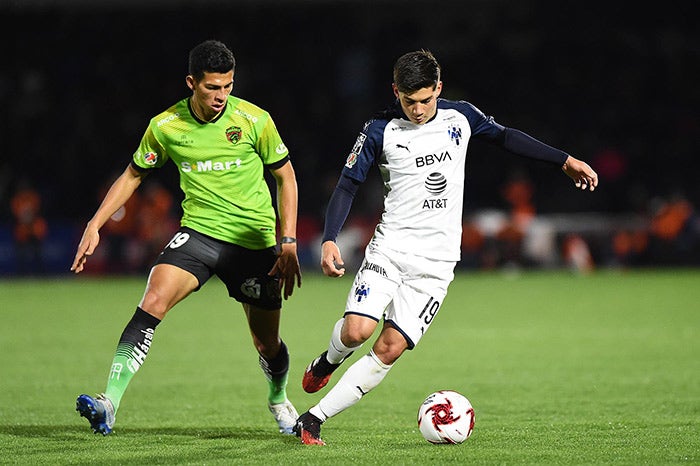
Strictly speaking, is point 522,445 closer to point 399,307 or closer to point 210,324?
point 399,307

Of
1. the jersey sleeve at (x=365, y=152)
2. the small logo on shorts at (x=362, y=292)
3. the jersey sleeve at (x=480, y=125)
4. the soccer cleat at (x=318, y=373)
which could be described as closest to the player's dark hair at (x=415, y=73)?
the jersey sleeve at (x=365, y=152)

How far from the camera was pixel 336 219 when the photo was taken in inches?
239

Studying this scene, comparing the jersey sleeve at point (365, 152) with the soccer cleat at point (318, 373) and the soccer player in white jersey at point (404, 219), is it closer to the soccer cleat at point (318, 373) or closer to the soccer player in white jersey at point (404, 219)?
Answer: the soccer player in white jersey at point (404, 219)

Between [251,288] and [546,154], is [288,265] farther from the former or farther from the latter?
[546,154]

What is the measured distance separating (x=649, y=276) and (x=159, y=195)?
32.4 ft

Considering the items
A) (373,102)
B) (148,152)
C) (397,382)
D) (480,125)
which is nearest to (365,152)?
(480,125)

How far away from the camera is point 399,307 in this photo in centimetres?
610

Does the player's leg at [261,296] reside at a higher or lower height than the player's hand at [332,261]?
lower

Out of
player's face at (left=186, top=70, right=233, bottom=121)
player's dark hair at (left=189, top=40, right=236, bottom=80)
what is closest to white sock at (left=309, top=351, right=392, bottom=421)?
player's face at (left=186, top=70, right=233, bottom=121)

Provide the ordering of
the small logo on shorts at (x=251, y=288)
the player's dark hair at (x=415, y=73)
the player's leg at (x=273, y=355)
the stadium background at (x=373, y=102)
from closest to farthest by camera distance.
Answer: the player's dark hair at (x=415, y=73) → the small logo on shorts at (x=251, y=288) → the player's leg at (x=273, y=355) → the stadium background at (x=373, y=102)

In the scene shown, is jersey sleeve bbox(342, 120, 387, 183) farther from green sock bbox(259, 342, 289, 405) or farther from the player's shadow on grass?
the player's shadow on grass

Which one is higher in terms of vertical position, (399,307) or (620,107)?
(620,107)

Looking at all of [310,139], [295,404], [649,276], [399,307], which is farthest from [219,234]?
[310,139]

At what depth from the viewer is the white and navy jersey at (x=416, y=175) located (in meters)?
6.18
